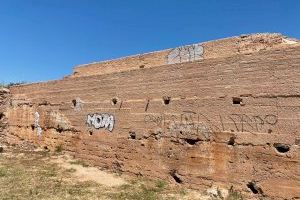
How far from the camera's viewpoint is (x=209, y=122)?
364 inches

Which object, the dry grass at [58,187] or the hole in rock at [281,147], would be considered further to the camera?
the dry grass at [58,187]

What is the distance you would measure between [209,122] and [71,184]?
3555 mm

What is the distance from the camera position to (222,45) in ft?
34.2

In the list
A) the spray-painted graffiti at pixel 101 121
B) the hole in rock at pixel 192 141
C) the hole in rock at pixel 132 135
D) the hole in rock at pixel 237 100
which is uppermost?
the hole in rock at pixel 237 100

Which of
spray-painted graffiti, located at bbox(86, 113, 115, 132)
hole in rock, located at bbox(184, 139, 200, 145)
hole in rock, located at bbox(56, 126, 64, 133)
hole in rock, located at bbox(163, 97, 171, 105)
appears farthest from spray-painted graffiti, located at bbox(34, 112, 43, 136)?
hole in rock, located at bbox(184, 139, 200, 145)

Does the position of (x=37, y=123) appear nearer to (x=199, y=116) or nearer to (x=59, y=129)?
(x=59, y=129)

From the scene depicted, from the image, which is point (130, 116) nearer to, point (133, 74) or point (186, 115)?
point (133, 74)

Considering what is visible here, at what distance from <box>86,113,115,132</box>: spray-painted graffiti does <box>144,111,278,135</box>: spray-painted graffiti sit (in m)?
1.47

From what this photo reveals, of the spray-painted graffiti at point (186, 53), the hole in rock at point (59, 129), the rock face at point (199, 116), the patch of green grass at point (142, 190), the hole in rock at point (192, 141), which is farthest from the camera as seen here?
the hole in rock at point (59, 129)

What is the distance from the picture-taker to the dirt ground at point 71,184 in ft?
29.6

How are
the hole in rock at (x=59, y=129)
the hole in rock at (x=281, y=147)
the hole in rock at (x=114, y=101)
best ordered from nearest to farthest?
the hole in rock at (x=281, y=147) → the hole in rock at (x=114, y=101) → the hole in rock at (x=59, y=129)

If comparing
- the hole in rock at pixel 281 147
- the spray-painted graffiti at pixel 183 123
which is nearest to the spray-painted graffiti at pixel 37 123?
the spray-painted graffiti at pixel 183 123

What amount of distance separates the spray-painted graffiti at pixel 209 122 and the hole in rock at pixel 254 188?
3.44 ft

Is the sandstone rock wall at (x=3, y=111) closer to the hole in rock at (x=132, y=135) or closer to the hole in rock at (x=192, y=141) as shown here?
the hole in rock at (x=132, y=135)
